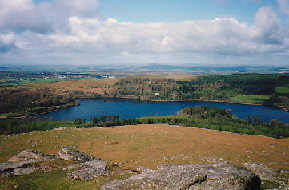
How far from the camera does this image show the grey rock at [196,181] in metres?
19.0

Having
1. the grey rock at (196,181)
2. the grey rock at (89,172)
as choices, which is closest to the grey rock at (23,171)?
the grey rock at (89,172)

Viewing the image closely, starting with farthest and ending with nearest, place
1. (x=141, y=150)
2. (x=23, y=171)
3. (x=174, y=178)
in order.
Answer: (x=141, y=150) → (x=23, y=171) → (x=174, y=178)

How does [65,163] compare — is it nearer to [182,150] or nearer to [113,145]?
[113,145]

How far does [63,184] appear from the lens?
21.6 meters

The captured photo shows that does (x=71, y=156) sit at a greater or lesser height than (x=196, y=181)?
lesser

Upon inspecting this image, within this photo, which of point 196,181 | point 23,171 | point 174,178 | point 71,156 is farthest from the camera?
point 71,156

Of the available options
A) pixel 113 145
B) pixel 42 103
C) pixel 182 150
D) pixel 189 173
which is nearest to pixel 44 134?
pixel 113 145

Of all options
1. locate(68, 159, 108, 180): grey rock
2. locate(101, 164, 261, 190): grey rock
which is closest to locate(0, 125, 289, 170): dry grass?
locate(68, 159, 108, 180): grey rock

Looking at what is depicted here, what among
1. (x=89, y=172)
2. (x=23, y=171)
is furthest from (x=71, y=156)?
(x=89, y=172)

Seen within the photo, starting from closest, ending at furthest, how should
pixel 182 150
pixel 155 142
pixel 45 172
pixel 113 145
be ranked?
1. pixel 45 172
2. pixel 182 150
3. pixel 113 145
4. pixel 155 142

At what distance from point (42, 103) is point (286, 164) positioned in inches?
7904

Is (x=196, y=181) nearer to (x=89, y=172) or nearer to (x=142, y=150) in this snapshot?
(x=89, y=172)

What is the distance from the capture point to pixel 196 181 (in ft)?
64.8

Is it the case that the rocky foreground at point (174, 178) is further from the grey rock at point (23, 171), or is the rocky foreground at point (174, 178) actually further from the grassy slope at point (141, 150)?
the grassy slope at point (141, 150)
